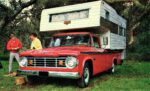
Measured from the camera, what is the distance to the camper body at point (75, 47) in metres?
9.12

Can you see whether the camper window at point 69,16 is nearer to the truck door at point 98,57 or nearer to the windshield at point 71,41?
the truck door at point 98,57

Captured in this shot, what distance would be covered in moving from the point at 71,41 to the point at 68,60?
6.67ft

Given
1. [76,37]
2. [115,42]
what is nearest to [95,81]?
[76,37]

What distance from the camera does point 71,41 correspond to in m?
11.0

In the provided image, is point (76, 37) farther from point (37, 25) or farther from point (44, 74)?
point (37, 25)

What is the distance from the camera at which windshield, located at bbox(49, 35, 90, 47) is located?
1084cm

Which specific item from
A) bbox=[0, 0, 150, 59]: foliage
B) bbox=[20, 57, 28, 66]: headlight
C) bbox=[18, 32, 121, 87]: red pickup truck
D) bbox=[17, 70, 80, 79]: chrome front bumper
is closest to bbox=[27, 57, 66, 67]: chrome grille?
bbox=[18, 32, 121, 87]: red pickup truck

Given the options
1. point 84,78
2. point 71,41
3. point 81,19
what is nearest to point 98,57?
point 71,41

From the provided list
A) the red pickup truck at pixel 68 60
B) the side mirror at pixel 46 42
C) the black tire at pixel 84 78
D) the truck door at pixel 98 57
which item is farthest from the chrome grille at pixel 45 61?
the side mirror at pixel 46 42

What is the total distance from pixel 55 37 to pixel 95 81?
2.25 meters

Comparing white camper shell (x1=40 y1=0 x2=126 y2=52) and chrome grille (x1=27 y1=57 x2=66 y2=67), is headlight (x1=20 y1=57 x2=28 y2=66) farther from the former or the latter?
white camper shell (x1=40 y1=0 x2=126 y2=52)

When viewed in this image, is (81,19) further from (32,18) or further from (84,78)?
(32,18)

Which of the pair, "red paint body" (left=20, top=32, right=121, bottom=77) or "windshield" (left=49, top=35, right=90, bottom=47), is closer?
"red paint body" (left=20, top=32, right=121, bottom=77)

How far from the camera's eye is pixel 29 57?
9.67m
